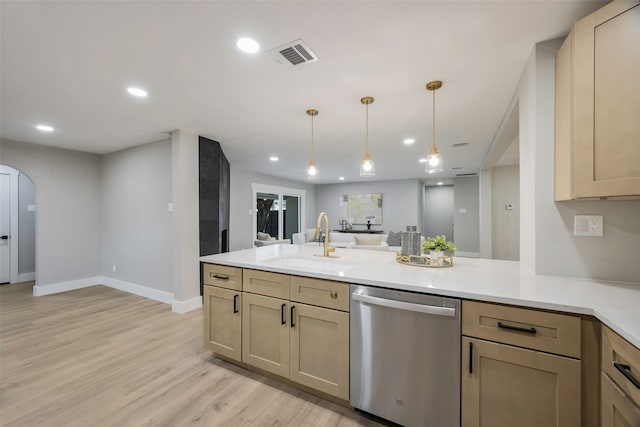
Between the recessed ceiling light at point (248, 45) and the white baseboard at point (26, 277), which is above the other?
the recessed ceiling light at point (248, 45)

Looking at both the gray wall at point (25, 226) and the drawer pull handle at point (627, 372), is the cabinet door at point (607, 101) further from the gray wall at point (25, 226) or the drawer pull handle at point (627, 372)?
the gray wall at point (25, 226)

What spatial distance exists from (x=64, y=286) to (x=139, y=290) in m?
1.41

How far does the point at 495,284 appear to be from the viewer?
1.45 m

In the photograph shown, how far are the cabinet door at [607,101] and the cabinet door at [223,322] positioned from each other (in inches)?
92.2

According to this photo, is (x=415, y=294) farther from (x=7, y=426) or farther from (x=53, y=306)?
(x=53, y=306)

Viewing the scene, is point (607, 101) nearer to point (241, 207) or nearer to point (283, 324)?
→ point (283, 324)

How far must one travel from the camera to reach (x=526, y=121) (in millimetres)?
1887

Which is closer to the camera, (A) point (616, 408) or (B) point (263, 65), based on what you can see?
(A) point (616, 408)

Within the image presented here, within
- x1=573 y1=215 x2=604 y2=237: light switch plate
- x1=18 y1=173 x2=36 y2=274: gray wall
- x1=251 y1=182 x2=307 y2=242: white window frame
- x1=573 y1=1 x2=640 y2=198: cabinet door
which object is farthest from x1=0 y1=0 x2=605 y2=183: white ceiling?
x1=251 y1=182 x2=307 y2=242: white window frame

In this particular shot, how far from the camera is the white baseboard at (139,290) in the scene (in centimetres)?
385

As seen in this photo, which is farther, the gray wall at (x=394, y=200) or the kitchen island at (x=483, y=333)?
the gray wall at (x=394, y=200)

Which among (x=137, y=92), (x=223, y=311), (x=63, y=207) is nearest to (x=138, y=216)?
(x=63, y=207)

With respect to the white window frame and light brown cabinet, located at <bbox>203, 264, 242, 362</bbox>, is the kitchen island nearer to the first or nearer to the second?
light brown cabinet, located at <bbox>203, 264, 242, 362</bbox>

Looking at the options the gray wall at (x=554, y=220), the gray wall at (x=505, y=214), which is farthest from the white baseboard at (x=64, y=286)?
the gray wall at (x=505, y=214)
